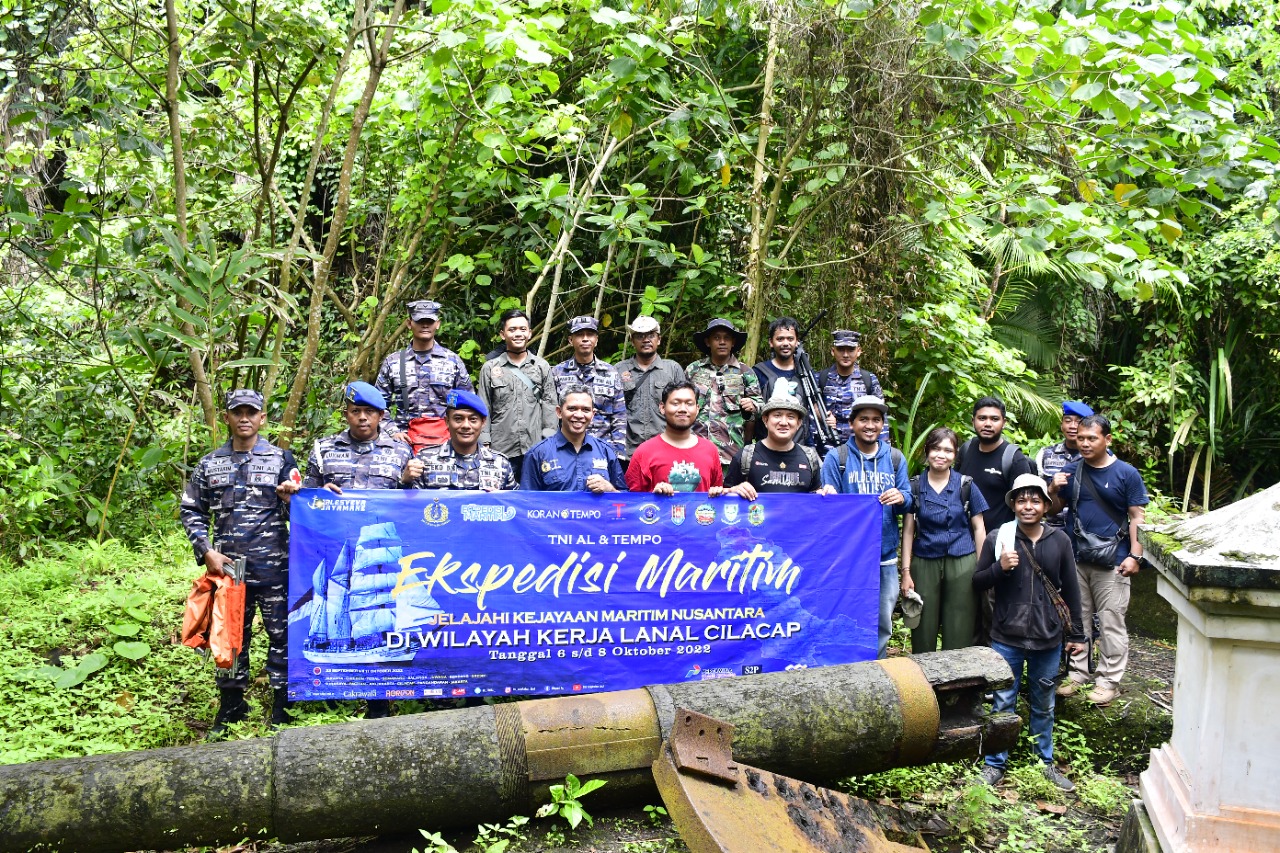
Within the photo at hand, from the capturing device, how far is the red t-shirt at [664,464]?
6.09 metres

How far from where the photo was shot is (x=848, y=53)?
27.1 feet

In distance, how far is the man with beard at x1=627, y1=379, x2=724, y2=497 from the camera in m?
6.08

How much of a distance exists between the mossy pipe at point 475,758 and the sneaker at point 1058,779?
493mm

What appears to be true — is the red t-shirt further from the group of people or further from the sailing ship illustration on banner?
the sailing ship illustration on banner

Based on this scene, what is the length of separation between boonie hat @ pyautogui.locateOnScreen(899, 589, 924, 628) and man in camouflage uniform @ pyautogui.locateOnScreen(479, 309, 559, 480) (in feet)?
8.71

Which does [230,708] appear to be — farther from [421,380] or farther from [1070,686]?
[1070,686]

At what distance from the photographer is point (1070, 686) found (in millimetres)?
6629

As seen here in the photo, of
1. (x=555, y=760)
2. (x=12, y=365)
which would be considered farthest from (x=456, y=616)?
(x=12, y=365)

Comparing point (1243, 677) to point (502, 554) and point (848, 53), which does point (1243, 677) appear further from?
point (848, 53)

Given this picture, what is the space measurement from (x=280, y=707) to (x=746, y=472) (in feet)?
9.85

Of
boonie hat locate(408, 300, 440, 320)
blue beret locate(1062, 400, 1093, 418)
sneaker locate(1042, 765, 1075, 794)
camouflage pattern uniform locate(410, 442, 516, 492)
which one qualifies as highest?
boonie hat locate(408, 300, 440, 320)

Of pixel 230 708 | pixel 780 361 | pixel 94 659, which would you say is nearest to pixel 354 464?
pixel 230 708

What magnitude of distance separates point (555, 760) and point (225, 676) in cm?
214

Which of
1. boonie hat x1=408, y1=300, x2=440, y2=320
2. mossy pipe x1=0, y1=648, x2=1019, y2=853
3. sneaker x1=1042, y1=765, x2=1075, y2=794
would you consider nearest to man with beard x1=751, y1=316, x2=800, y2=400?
boonie hat x1=408, y1=300, x2=440, y2=320
